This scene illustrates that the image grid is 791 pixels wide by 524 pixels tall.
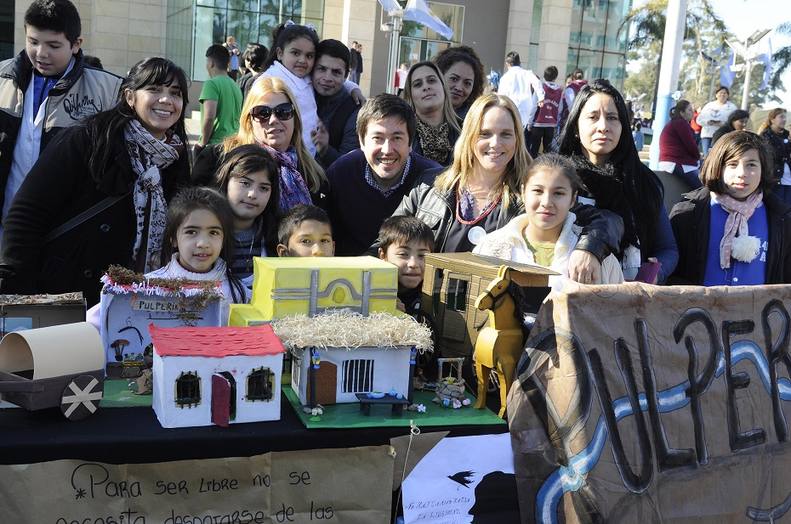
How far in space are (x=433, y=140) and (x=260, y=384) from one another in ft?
9.00

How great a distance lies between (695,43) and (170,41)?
4021 centimetres

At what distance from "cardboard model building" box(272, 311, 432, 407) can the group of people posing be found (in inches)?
24.9

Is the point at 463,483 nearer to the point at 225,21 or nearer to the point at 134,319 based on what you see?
the point at 134,319

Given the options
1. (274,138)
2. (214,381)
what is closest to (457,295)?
(214,381)

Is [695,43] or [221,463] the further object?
[695,43]

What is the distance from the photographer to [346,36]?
68.5ft

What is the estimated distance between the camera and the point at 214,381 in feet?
6.56

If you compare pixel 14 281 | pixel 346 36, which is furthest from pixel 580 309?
pixel 346 36

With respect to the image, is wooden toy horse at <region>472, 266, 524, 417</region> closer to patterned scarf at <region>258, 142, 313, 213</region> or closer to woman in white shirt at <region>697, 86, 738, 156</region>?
patterned scarf at <region>258, 142, 313, 213</region>

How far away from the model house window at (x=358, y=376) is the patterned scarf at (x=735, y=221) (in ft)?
8.64

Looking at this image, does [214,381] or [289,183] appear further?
[289,183]

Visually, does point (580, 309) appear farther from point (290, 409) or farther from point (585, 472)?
point (290, 409)

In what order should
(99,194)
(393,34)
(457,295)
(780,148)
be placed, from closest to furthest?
(457,295)
(99,194)
(780,148)
(393,34)

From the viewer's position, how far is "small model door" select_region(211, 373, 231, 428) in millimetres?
1996
